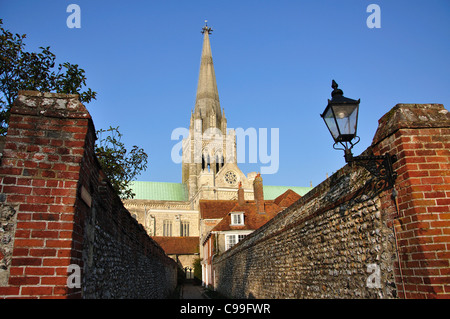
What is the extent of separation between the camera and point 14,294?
10.6 ft

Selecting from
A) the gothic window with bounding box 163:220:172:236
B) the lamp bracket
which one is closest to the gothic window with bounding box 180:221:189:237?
the gothic window with bounding box 163:220:172:236

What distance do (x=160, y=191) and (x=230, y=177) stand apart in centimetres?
1807

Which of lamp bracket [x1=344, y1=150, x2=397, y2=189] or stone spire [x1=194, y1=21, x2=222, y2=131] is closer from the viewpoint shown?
lamp bracket [x1=344, y1=150, x2=397, y2=189]

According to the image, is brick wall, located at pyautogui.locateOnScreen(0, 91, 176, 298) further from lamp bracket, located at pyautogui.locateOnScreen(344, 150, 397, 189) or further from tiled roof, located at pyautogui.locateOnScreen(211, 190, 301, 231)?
tiled roof, located at pyautogui.locateOnScreen(211, 190, 301, 231)

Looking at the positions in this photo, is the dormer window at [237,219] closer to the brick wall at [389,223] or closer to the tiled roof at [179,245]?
the brick wall at [389,223]

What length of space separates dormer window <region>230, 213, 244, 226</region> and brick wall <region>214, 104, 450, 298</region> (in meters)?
16.8

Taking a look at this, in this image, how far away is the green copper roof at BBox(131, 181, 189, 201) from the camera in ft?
214

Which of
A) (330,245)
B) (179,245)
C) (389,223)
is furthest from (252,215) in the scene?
(389,223)

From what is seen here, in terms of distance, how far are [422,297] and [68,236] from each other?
167 inches

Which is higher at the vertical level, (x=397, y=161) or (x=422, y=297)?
(x=397, y=161)

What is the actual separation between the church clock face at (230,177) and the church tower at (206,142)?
7.68 feet

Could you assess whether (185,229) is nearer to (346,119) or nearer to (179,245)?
(179,245)

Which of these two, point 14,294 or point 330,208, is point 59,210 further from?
point 330,208
